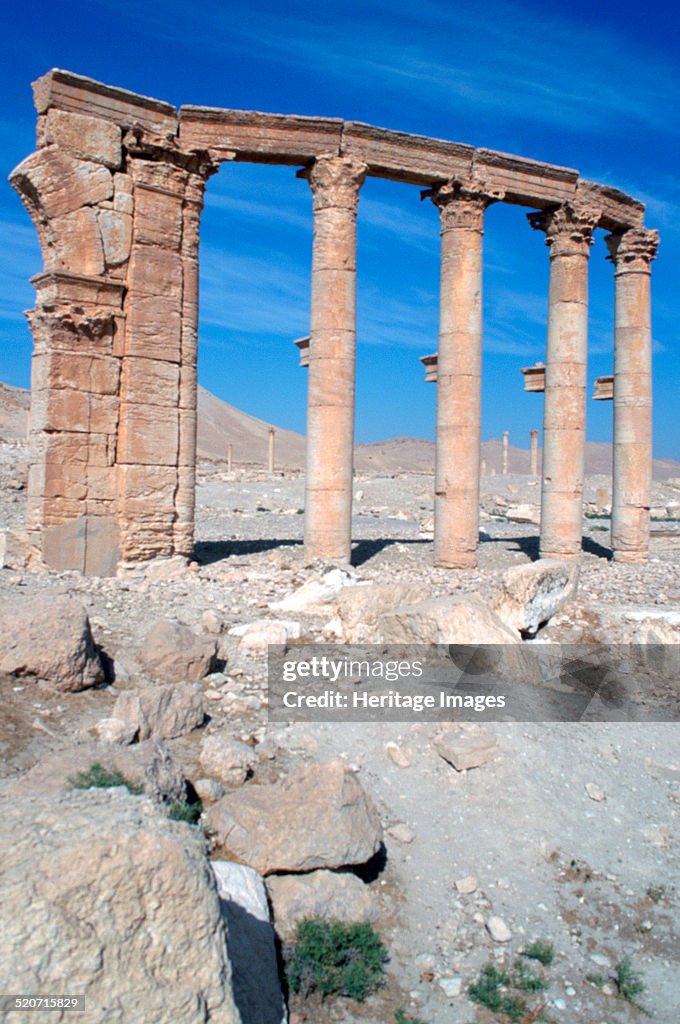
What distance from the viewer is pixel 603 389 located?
19109 millimetres

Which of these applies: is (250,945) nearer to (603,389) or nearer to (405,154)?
(405,154)

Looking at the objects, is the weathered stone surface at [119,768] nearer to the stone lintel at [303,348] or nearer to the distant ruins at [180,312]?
the distant ruins at [180,312]

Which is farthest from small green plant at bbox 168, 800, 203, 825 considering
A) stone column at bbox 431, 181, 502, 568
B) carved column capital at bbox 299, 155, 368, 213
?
carved column capital at bbox 299, 155, 368, 213

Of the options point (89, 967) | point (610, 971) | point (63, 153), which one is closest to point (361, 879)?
point (610, 971)

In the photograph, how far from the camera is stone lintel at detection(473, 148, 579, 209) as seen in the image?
51.5 ft

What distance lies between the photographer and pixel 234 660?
8.29 metres

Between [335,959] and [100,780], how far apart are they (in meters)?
1.71

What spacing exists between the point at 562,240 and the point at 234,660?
12304 mm

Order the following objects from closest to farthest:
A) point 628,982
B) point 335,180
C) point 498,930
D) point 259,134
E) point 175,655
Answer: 1. point 628,982
2. point 498,930
3. point 175,655
4. point 259,134
5. point 335,180

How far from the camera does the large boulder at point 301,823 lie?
5.12 m

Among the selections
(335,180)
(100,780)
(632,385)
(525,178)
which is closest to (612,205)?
(525,178)

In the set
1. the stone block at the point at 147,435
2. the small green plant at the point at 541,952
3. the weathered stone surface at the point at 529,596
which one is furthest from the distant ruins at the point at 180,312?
the small green plant at the point at 541,952

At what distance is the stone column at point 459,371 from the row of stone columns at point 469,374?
0.06 feet

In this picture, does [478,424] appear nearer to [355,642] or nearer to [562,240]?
[562,240]
